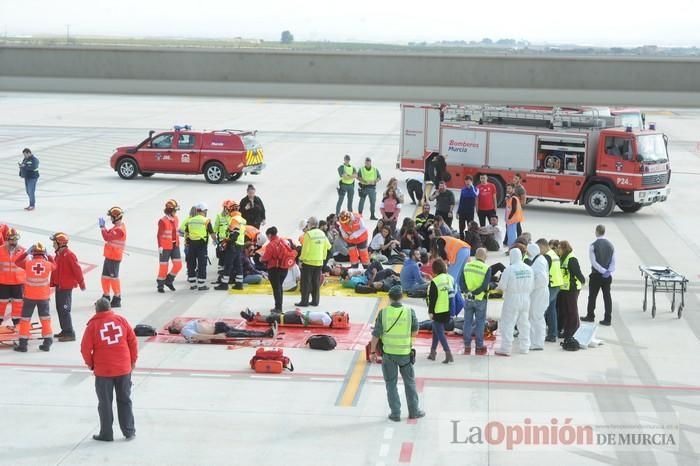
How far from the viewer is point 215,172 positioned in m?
30.5

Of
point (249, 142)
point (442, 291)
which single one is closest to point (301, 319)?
point (442, 291)

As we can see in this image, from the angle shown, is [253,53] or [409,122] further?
[409,122]

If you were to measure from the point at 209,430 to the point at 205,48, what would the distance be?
Result: 219 inches

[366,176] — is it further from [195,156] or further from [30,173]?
[30,173]

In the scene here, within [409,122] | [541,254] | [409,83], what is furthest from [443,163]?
[409,83]

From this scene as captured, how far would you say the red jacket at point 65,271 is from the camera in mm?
15578

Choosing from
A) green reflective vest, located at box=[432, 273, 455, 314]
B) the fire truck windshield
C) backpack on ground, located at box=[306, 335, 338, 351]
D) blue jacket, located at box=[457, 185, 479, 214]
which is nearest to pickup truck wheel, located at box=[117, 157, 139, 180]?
blue jacket, located at box=[457, 185, 479, 214]

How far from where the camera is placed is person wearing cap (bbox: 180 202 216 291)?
1842 centimetres

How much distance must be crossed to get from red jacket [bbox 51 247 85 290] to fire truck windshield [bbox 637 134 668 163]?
48.1ft

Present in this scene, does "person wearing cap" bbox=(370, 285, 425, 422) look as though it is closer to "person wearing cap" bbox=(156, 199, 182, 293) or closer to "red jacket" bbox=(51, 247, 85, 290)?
"red jacket" bbox=(51, 247, 85, 290)

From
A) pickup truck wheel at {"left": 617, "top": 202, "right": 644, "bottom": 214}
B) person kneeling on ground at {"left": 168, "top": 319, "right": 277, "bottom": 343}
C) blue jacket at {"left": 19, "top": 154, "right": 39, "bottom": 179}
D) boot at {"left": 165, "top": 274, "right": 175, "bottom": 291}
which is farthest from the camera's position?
pickup truck wheel at {"left": 617, "top": 202, "right": 644, "bottom": 214}

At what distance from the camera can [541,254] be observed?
1584 centimetres

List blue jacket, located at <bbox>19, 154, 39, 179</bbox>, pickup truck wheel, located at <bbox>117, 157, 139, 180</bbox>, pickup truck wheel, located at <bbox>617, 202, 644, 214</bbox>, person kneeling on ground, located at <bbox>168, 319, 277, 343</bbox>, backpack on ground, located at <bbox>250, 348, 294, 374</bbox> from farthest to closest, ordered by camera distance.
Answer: pickup truck wheel, located at <bbox>117, 157, 139, 180</bbox>, pickup truck wheel, located at <bbox>617, 202, 644, 214</bbox>, blue jacket, located at <bbox>19, 154, 39, 179</bbox>, person kneeling on ground, located at <bbox>168, 319, 277, 343</bbox>, backpack on ground, located at <bbox>250, 348, 294, 374</bbox>

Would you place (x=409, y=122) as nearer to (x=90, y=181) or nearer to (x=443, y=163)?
(x=443, y=163)
